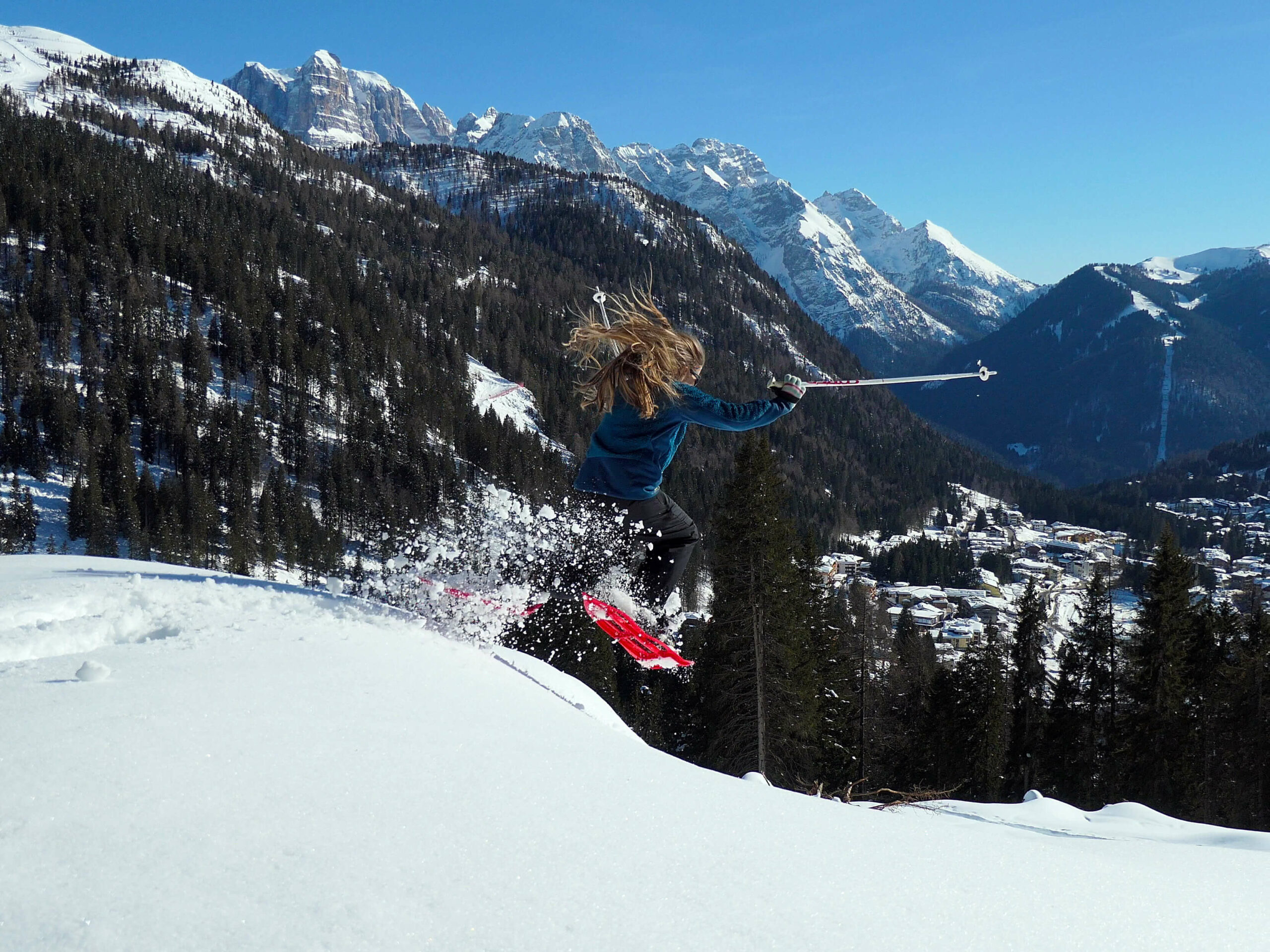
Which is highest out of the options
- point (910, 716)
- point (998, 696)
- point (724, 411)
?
point (724, 411)

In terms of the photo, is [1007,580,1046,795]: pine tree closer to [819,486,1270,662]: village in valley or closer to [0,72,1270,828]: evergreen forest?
[0,72,1270,828]: evergreen forest

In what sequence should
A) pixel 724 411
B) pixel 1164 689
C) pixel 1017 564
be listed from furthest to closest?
pixel 1017 564
pixel 1164 689
pixel 724 411

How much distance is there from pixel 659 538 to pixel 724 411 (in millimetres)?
1569

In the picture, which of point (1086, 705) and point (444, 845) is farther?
point (1086, 705)

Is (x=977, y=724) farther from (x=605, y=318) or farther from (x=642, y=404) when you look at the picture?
(x=605, y=318)

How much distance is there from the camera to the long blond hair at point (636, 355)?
5398 millimetres

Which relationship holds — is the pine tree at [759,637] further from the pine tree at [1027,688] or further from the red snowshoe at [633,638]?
the pine tree at [1027,688]

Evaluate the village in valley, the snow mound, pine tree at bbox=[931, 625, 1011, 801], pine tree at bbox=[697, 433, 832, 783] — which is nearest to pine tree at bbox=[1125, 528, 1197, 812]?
pine tree at bbox=[931, 625, 1011, 801]

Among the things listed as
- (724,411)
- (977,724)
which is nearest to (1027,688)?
(977,724)

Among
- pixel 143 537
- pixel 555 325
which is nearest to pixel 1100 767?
pixel 143 537

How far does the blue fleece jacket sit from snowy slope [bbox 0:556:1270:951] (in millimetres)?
2477

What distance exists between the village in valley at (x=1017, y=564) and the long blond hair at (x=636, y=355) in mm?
77635

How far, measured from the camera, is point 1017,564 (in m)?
146

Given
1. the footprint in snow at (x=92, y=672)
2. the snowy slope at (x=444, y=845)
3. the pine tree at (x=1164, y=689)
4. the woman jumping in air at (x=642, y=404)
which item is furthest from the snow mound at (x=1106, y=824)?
the pine tree at (x=1164, y=689)
